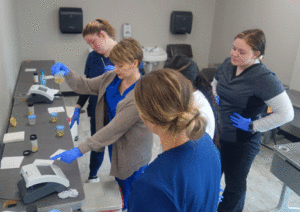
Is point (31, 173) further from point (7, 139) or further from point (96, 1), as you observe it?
point (96, 1)

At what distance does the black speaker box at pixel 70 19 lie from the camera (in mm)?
4137

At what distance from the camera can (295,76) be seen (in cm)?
345

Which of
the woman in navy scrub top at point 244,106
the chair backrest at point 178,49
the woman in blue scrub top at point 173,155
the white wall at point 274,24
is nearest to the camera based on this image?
the woman in blue scrub top at point 173,155

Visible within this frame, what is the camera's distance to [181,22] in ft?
15.7

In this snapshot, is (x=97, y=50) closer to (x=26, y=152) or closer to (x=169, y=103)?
(x=26, y=152)

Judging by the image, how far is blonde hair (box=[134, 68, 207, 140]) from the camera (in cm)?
77

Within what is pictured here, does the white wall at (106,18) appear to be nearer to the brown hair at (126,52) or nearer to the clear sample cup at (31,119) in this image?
the clear sample cup at (31,119)

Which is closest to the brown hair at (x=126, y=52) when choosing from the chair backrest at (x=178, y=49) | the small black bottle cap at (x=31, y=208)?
the small black bottle cap at (x=31, y=208)

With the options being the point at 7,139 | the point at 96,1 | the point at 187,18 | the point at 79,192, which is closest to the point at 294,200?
the point at 79,192

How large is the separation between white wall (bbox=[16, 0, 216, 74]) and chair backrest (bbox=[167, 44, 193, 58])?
129mm

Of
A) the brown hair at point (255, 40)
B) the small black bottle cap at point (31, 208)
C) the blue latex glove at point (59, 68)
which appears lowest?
the small black bottle cap at point (31, 208)

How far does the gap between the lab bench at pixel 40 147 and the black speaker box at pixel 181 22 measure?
2.69m

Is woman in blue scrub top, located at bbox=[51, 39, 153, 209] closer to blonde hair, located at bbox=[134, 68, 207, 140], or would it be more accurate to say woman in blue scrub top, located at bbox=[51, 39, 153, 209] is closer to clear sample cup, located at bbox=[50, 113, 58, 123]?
clear sample cup, located at bbox=[50, 113, 58, 123]

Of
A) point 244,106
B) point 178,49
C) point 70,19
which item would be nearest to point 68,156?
point 244,106
